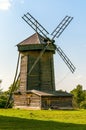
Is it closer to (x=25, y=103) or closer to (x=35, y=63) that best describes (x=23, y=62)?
(x=35, y=63)

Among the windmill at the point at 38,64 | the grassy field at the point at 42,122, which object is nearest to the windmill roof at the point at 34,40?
the windmill at the point at 38,64

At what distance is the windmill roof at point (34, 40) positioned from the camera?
4216 centimetres

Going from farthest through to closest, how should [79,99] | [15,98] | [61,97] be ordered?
[79,99], [15,98], [61,97]

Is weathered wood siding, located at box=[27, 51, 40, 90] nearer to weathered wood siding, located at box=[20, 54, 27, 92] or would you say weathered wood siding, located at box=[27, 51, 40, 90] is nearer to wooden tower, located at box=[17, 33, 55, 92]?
wooden tower, located at box=[17, 33, 55, 92]

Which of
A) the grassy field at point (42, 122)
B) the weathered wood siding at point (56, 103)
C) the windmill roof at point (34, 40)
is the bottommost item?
the grassy field at point (42, 122)

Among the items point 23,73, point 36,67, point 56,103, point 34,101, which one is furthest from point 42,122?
point 23,73

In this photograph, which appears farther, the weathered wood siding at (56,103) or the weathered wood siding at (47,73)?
the weathered wood siding at (47,73)

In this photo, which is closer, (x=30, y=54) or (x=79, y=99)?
(x=30, y=54)

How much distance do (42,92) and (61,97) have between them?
94.3 inches

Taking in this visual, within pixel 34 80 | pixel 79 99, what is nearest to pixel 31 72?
pixel 34 80

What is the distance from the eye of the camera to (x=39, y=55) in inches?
1645

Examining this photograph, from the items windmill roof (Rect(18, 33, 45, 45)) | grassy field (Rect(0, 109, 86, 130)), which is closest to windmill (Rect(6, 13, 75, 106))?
windmill roof (Rect(18, 33, 45, 45))

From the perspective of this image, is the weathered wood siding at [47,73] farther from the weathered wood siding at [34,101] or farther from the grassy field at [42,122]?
the grassy field at [42,122]

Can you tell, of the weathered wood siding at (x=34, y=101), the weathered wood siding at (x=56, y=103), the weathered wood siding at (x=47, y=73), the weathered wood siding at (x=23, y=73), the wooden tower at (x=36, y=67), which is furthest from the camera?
the weathered wood siding at (x=23, y=73)
